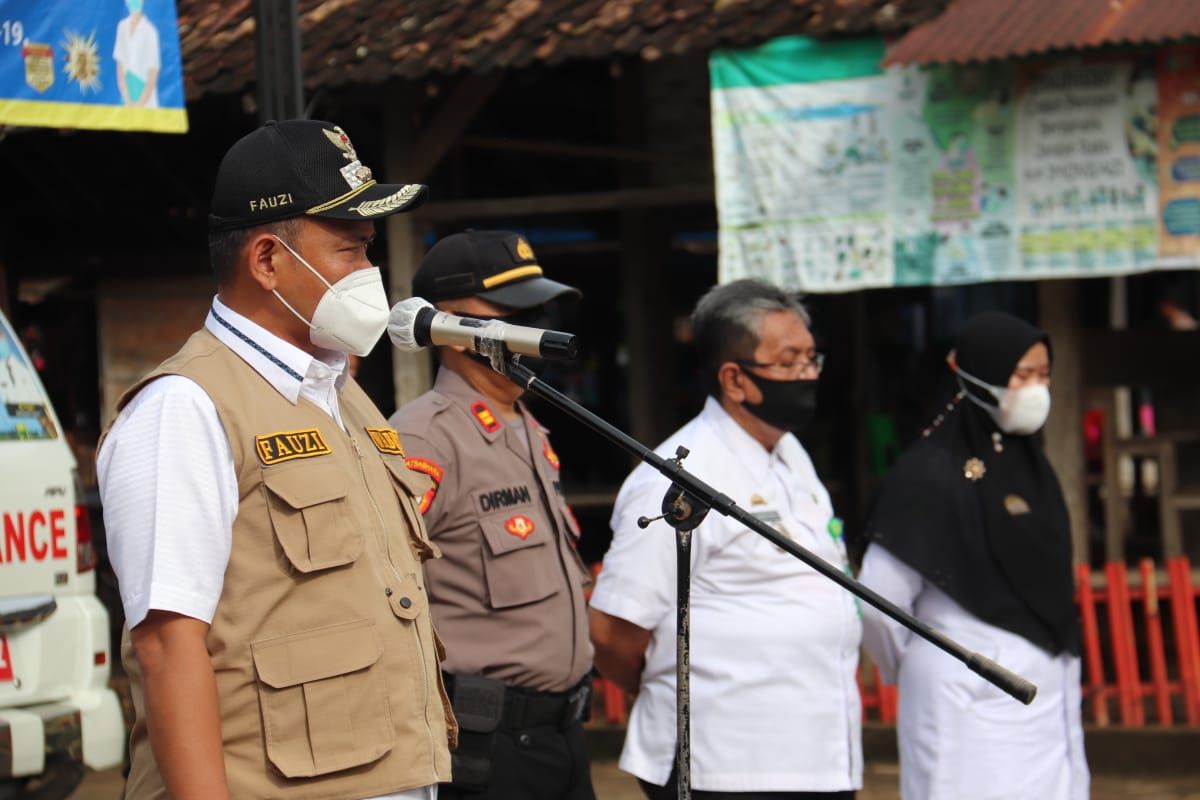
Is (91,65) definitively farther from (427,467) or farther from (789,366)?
(789,366)

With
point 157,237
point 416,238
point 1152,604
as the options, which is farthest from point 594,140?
point 1152,604

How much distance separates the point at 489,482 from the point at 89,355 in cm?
777

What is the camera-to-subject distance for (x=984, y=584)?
4.40 metres

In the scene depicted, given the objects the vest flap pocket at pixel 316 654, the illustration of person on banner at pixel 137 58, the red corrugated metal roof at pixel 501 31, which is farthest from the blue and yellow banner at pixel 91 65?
the vest flap pocket at pixel 316 654

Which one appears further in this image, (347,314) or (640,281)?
(640,281)

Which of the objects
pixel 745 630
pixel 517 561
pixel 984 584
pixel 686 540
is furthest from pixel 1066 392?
pixel 686 540

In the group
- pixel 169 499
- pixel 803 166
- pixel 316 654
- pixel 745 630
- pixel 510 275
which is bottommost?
pixel 745 630

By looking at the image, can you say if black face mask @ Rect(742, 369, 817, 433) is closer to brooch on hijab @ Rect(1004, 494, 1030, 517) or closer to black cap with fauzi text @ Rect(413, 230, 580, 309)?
black cap with fauzi text @ Rect(413, 230, 580, 309)

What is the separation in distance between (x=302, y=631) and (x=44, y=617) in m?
2.91

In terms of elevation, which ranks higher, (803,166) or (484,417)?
(803,166)

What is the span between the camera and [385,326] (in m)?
2.72

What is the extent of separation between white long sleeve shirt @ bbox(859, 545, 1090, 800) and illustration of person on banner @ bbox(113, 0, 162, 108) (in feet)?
11.4

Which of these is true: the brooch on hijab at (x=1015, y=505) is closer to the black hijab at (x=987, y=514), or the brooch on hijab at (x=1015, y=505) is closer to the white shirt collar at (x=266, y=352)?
the black hijab at (x=987, y=514)

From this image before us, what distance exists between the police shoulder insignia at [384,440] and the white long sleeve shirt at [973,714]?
2000mm
